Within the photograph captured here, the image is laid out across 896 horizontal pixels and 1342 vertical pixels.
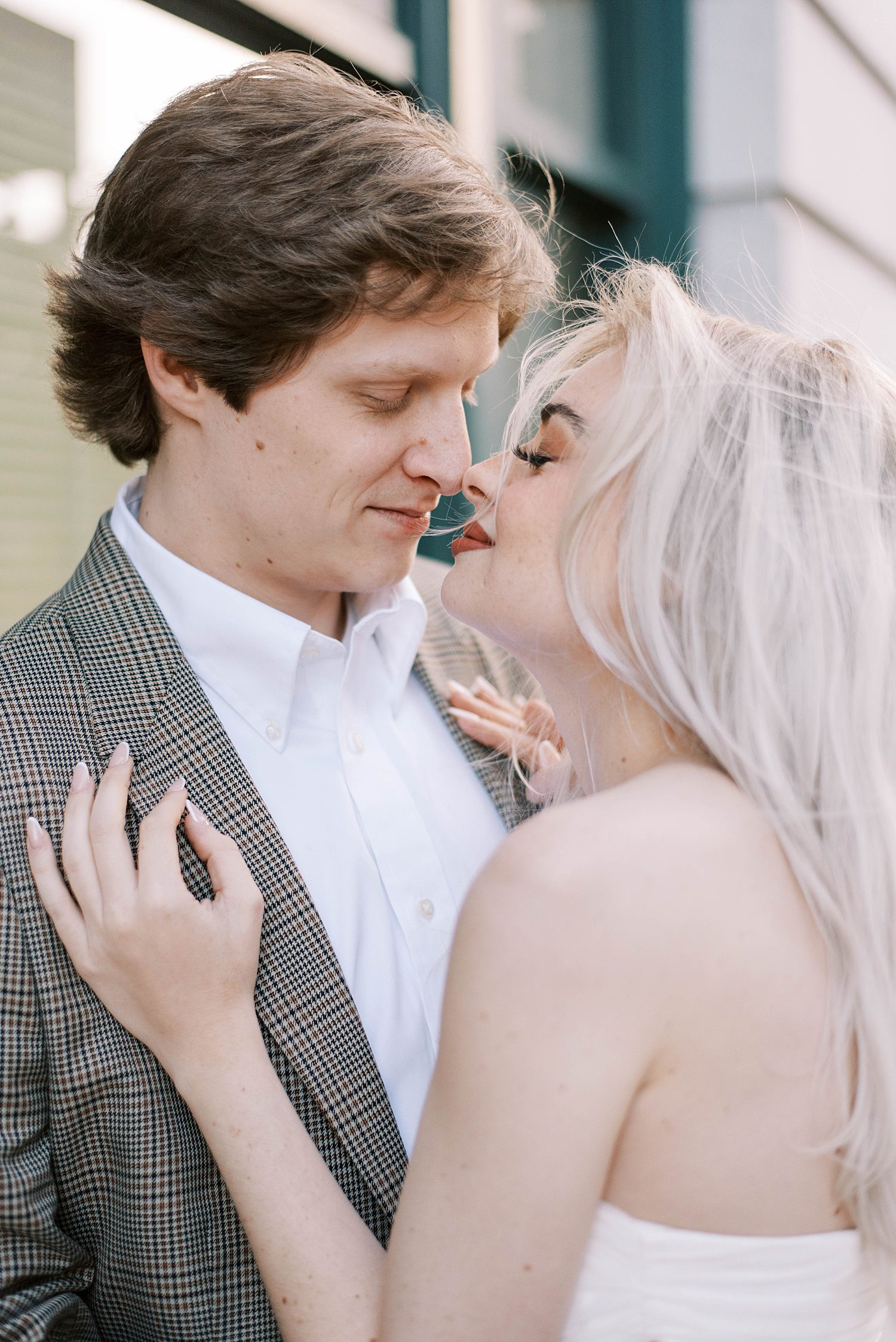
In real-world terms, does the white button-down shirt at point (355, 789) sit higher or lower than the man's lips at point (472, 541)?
lower

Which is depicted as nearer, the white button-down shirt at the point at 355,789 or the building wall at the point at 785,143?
the white button-down shirt at the point at 355,789

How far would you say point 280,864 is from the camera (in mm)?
1404

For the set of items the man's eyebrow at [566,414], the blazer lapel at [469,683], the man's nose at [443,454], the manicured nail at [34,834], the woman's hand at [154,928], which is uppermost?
the man's eyebrow at [566,414]

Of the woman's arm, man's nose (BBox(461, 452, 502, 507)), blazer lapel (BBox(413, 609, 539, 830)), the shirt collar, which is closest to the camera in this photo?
the woman's arm

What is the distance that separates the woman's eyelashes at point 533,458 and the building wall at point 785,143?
273 cm

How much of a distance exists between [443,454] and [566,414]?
0.30m

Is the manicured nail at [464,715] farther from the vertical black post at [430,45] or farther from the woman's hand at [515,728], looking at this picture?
the vertical black post at [430,45]

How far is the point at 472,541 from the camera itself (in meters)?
1.55

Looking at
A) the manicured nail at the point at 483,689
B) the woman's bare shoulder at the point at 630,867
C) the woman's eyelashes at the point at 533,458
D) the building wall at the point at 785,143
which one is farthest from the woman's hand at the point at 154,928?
the building wall at the point at 785,143

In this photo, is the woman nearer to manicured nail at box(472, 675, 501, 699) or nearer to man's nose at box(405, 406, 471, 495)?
man's nose at box(405, 406, 471, 495)

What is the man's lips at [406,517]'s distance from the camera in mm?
1665

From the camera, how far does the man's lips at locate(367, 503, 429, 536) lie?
1.67 meters

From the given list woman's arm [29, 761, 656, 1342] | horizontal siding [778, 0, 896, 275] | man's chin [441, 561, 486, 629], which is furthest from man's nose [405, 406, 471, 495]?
horizontal siding [778, 0, 896, 275]

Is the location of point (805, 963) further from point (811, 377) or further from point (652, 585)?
point (811, 377)
